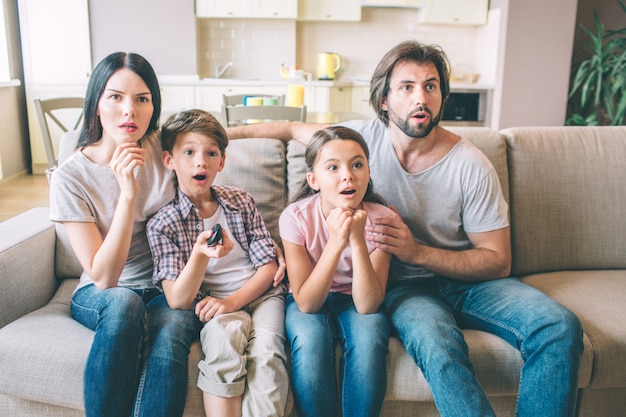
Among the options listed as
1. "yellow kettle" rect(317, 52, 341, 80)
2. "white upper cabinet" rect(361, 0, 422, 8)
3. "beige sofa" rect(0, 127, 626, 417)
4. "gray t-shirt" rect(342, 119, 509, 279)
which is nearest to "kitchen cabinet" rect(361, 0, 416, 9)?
"white upper cabinet" rect(361, 0, 422, 8)

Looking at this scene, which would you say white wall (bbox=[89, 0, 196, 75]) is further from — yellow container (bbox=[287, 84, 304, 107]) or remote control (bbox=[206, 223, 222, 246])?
remote control (bbox=[206, 223, 222, 246])

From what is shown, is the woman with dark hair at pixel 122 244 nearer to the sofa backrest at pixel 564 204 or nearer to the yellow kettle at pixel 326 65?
the sofa backrest at pixel 564 204

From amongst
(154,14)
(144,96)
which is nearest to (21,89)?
(154,14)

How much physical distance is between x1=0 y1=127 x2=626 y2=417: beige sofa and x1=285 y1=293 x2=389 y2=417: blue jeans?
8cm

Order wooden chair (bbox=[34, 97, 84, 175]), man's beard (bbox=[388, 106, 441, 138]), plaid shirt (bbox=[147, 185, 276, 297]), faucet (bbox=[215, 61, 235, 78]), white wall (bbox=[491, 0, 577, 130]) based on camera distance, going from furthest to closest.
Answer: faucet (bbox=[215, 61, 235, 78]) → white wall (bbox=[491, 0, 577, 130]) → wooden chair (bbox=[34, 97, 84, 175]) → man's beard (bbox=[388, 106, 441, 138]) → plaid shirt (bbox=[147, 185, 276, 297])

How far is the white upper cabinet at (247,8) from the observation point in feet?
17.4

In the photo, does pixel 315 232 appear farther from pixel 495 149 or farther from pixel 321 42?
pixel 321 42

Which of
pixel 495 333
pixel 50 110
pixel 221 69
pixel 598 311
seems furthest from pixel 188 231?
pixel 221 69

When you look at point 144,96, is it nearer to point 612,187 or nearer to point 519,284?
point 519,284

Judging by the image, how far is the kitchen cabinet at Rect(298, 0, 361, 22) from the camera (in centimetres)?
547

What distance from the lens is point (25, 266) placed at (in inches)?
64.4

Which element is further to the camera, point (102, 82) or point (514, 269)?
point (514, 269)

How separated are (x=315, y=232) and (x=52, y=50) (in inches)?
184

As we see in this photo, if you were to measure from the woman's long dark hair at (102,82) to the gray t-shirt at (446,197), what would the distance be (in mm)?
724
